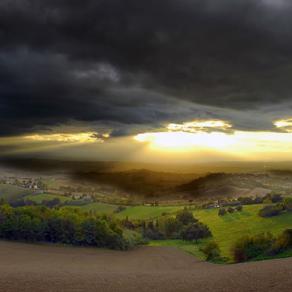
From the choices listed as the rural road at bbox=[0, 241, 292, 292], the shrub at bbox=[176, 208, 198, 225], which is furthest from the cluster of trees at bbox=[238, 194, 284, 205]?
the rural road at bbox=[0, 241, 292, 292]

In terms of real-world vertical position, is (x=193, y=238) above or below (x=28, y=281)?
below

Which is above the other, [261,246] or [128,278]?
[128,278]

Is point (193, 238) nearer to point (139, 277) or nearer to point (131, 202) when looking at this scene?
point (139, 277)

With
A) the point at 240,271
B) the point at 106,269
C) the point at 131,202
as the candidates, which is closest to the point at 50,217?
the point at 106,269

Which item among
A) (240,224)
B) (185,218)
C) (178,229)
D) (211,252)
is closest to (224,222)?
(240,224)

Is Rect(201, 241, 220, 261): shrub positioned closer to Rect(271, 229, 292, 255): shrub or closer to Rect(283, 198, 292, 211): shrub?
Rect(271, 229, 292, 255): shrub

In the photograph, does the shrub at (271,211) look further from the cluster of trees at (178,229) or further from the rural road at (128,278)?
the rural road at (128,278)

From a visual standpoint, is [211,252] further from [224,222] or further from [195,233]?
[224,222]

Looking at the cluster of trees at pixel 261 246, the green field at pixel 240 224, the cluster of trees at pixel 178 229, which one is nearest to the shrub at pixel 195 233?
the cluster of trees at pixel 178 229
